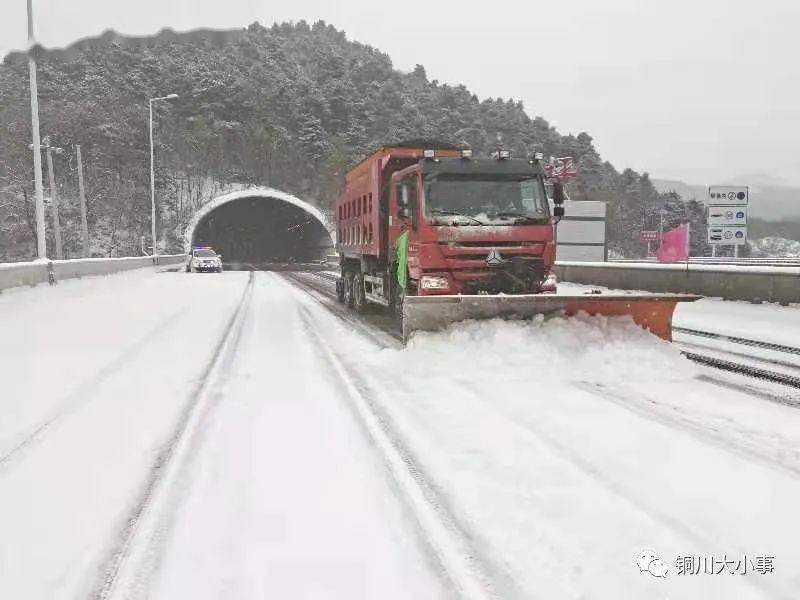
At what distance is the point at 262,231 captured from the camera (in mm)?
82438

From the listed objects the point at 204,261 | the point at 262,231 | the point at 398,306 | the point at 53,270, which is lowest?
the point at 398,306

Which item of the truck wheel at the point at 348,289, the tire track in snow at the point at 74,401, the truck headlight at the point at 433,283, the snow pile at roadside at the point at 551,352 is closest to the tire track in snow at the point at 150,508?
the tire track in snow at the point at 74,401

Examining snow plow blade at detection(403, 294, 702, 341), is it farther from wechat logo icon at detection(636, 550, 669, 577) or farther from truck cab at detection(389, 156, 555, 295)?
wechat logo icon at detection(636, 550, 669, 577)

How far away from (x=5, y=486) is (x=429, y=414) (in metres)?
3.15

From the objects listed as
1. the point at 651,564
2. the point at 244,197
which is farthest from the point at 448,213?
the point at 244,197

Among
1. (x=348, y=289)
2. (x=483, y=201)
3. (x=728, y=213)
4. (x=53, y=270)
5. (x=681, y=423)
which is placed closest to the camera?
(x=681, y=423)

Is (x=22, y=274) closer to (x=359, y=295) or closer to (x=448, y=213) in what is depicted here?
(x=359, y=295)

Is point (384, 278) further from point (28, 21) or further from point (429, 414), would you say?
point (28, 21)

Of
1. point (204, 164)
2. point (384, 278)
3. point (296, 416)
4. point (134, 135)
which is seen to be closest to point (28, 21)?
point (384, 278)

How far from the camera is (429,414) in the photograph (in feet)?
17.5

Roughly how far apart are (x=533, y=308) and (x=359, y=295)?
6200 millimetres

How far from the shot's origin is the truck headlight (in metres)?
8.82

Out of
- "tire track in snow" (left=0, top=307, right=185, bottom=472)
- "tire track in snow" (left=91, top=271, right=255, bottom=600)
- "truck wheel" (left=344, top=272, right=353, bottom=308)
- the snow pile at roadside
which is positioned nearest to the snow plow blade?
the snow pile at roadside

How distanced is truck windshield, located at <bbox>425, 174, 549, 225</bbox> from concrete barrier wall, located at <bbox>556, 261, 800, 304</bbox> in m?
7.97
